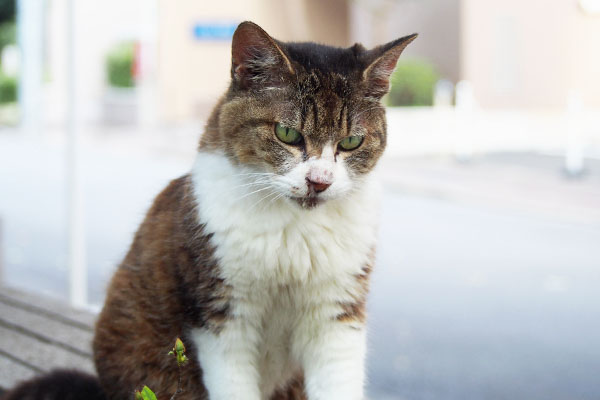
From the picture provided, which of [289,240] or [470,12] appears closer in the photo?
[289,240]

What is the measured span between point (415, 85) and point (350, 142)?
1043cm

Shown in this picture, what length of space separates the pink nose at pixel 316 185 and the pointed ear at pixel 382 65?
298mm

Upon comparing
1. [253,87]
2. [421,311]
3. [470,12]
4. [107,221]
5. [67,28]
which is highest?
[470,12]

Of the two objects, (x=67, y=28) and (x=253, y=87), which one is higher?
(x=67, y=28)

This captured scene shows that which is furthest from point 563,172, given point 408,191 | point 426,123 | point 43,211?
point 43,211

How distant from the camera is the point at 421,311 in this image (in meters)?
4.33

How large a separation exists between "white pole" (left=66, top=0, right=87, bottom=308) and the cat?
1.19 metres

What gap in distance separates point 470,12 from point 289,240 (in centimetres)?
1035

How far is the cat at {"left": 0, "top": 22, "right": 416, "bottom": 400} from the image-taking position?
1.74m

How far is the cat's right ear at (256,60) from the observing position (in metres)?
1.71

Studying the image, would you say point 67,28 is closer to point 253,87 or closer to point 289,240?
point 253,87

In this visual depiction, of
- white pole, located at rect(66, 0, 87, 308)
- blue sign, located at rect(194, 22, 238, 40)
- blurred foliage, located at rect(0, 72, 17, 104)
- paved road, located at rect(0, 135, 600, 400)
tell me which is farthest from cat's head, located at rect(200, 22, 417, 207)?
blurred foliage, located at rect(0, 72, 17, 104)

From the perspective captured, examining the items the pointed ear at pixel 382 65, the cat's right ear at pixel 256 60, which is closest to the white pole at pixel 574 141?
the pointed ear at pixel 382 65

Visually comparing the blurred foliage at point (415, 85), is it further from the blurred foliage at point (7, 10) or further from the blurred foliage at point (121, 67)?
the blurred foliage at point (7, 10)
